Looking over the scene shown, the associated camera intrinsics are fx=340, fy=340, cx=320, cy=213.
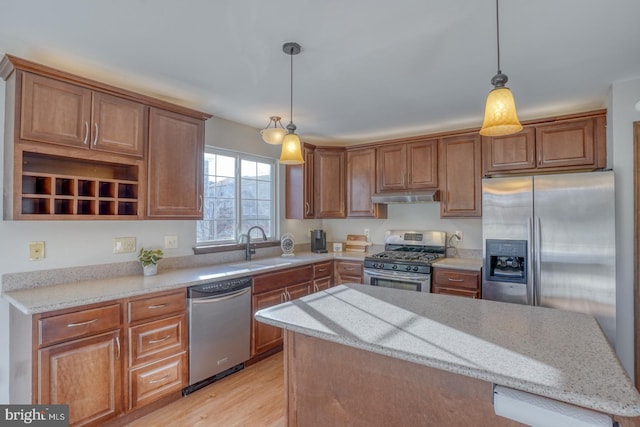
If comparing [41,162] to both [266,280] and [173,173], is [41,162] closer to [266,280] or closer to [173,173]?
[173,173]

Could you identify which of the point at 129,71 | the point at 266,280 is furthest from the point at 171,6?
the point at 266,280

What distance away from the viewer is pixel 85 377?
200 centimetres

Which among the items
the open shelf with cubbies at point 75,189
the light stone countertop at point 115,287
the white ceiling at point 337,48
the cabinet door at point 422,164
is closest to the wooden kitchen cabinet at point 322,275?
the light stone countertop at point 115,287

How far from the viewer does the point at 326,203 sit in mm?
4262

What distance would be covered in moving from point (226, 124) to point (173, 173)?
100 cm

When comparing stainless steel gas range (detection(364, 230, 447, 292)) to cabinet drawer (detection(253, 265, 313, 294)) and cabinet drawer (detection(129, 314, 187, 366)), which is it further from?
cabinet drawer (detection(129, 314, 187, 366))

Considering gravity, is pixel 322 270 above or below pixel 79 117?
below

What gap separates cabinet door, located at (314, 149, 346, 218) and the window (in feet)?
1.83

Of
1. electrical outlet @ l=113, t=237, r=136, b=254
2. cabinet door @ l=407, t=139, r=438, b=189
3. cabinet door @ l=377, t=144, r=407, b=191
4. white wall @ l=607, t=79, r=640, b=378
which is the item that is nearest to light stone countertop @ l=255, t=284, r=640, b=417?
white wall @ l=607, t=79, r=640, b=378

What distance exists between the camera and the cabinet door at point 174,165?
2629mm

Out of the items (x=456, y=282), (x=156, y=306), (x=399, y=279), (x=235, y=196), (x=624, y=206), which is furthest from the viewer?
(x=235, y=196)

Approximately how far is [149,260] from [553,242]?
10.6 feet

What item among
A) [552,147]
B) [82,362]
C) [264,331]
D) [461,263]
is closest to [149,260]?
[82,362]

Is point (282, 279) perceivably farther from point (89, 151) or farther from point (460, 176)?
point (460, 176)
